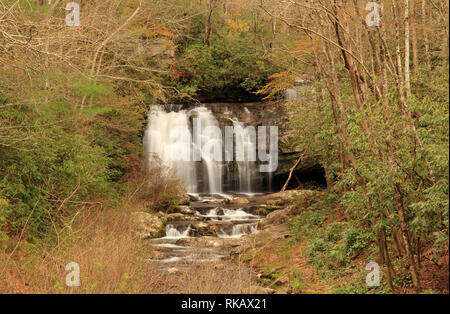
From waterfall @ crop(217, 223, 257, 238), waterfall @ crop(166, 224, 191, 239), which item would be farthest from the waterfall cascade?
waterfall @ crop(166, 224, 191, 239)

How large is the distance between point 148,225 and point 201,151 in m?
7.65

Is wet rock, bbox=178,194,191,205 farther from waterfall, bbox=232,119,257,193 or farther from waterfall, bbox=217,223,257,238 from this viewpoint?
waterfall, bbox=217,223,257,238

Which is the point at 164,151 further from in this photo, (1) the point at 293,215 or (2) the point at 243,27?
(2) the point at 243,27

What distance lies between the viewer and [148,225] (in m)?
15.7

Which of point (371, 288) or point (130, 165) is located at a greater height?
point (130, 165)

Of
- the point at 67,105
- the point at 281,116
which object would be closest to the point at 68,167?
the point at 67,105

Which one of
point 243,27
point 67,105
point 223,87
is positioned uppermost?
point 243,27

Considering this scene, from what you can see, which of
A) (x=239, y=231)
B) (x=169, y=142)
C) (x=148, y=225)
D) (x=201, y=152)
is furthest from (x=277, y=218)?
(x=169, y=142)

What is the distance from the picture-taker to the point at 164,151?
2233cm

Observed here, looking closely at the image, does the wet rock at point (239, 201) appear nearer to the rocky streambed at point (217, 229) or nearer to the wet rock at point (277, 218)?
the rocky streambed at point (217, 229)

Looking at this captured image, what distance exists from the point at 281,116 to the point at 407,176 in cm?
1595

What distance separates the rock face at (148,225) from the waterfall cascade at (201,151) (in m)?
5.77

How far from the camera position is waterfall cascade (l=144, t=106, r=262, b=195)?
22.2m
